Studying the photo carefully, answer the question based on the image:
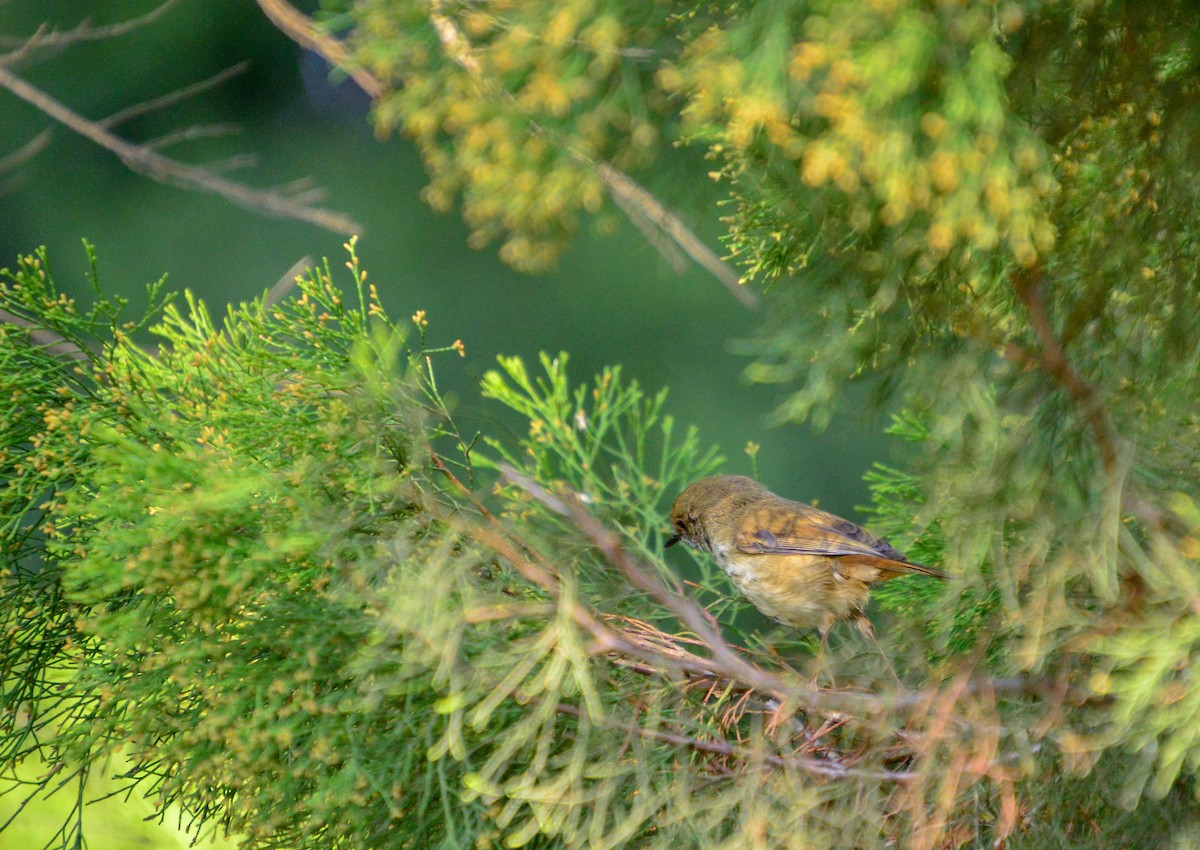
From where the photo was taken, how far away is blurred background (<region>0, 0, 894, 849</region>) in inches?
116

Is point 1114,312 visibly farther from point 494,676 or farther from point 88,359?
point 88,359

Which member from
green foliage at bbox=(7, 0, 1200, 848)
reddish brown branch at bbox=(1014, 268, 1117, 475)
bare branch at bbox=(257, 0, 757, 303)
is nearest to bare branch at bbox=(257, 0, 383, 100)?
bare branch at bbox=(257, 0, 757, 303)

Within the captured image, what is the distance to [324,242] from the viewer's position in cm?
302

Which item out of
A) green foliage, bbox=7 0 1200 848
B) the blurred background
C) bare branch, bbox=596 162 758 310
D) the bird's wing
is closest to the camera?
green foliage, bbox=7 0 1200 848

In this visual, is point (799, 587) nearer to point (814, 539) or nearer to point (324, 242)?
point (814, 539)

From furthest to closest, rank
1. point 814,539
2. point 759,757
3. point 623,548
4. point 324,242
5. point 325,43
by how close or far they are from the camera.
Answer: point 324,242
point 814,539
point 325,43
point 623,548
point 759,757

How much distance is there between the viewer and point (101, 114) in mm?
2889

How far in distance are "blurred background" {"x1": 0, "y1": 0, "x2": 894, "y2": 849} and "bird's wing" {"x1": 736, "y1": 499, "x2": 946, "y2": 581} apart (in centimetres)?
143

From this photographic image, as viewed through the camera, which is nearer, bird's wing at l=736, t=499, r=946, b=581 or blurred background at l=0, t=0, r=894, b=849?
bird's wing at l=736, t=499, r=946, b=581

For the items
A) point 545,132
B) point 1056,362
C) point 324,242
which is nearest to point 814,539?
point 1056,362

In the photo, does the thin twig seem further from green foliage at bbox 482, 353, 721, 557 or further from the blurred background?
the blurred background

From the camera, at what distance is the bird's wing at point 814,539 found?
1312 millimetres

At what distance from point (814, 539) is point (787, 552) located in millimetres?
39

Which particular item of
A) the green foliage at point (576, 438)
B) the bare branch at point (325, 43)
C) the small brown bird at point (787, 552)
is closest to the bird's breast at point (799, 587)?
the small brown bird at point (787, 552)
